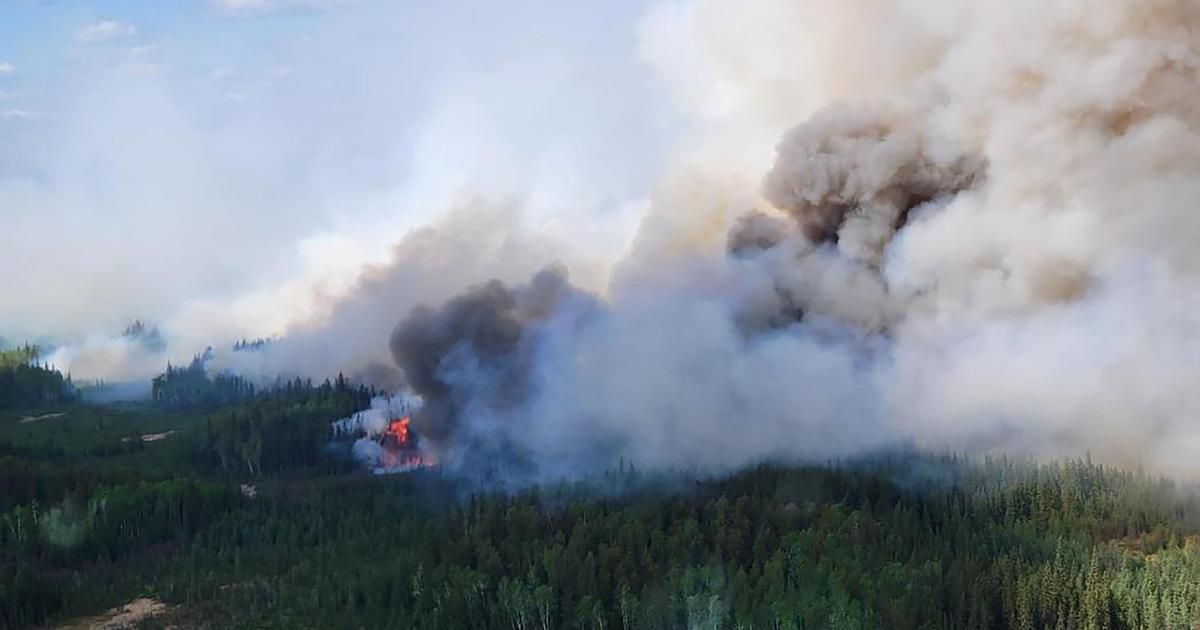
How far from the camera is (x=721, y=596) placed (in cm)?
11006

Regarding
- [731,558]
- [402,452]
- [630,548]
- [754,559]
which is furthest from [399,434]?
[754,559]

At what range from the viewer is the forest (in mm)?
107688

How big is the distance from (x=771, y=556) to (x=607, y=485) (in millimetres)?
33527

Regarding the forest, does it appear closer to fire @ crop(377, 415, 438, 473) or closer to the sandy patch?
the sandy patch

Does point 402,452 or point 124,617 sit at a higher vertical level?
point 402,452

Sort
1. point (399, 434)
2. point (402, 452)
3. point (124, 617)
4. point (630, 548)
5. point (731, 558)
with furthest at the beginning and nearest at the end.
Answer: point (399, 434)
point (402, 452)
point (124, 617)
point (630, 548)
point (731, 558)

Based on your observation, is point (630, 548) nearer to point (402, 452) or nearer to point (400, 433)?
point (402, 452)

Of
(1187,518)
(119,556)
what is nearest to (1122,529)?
(1187,518)

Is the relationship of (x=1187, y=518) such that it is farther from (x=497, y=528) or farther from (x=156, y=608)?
(x=156, y=608)

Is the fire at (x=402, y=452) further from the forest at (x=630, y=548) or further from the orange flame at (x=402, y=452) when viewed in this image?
the forest at (x=630, y=548)

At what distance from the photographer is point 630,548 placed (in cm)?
12075

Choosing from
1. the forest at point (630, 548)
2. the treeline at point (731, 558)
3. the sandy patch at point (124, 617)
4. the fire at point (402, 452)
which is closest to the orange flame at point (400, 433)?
the fire at point (402, 452)

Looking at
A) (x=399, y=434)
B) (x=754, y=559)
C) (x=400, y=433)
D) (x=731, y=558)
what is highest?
(x=400, y=433)

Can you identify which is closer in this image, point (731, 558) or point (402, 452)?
point (731, 558)
